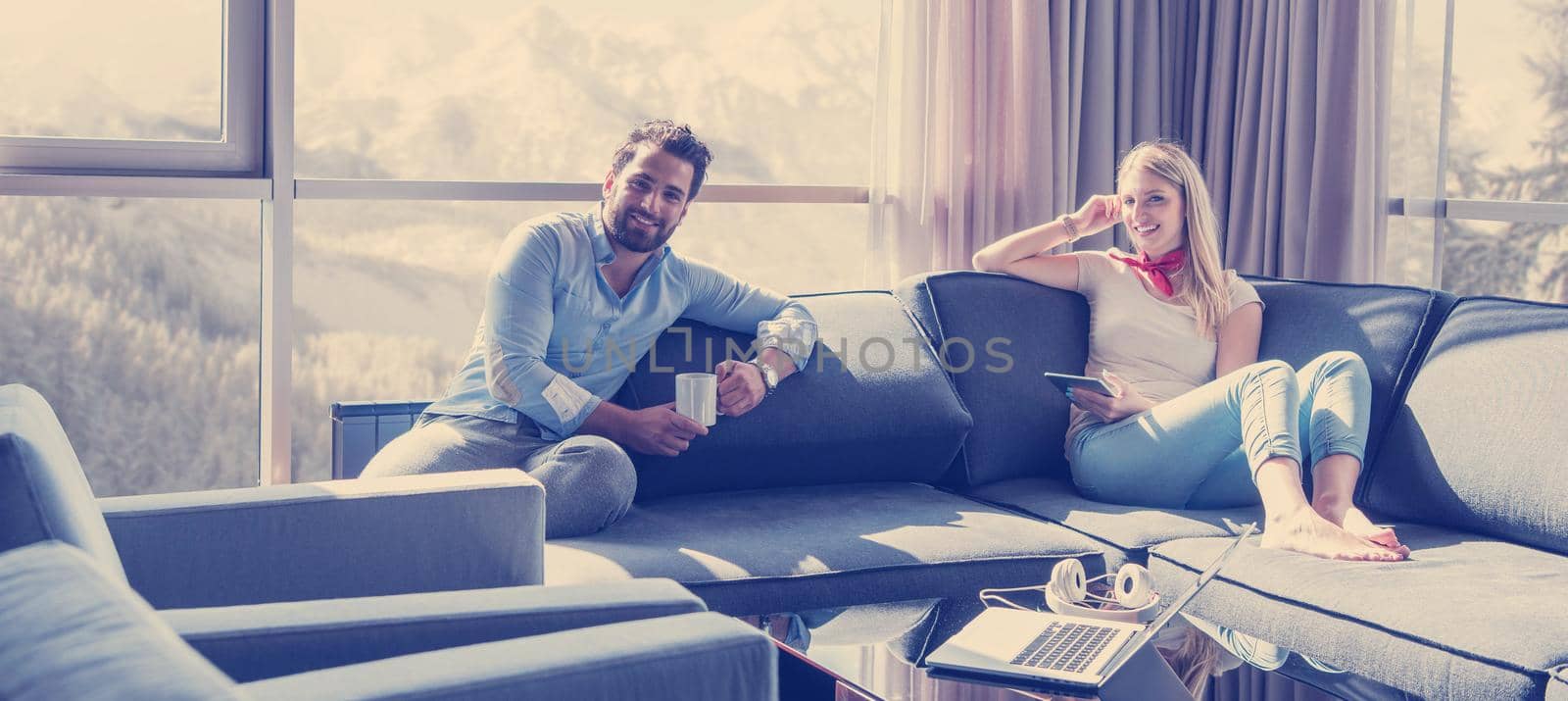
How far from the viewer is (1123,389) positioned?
286 cm

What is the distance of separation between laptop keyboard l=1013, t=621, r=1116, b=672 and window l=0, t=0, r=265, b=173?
7.50ft

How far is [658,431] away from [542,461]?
23 cm

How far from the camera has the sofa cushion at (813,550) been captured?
219cm

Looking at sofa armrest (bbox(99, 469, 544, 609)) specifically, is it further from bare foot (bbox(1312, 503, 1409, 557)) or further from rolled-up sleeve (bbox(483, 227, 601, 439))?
bare foot (bbox(1312, 503, 1409, 557))

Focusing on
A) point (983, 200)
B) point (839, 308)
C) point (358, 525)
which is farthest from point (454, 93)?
point (358, 525)

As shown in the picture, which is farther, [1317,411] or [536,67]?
[536,67]

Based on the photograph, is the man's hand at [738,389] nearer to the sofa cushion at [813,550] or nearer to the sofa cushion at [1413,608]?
the sofa cushion at [813,550]

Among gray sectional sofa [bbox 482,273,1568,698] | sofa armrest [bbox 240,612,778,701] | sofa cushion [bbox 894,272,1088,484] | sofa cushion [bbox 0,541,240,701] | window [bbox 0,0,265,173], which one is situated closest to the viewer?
sofa cushion [bbox 0,541,240,701]

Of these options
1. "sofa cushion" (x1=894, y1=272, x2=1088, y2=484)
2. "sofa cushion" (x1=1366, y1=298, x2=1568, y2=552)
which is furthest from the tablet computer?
"sofa cushion" (x1=1366, y1=298, x2=1568, y2=552)

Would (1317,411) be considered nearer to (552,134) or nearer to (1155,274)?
(1155,274)

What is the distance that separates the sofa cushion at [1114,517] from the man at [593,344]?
52 centimetres

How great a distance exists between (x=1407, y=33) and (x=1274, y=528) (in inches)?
71.4

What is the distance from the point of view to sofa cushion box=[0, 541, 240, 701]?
2.91 ft

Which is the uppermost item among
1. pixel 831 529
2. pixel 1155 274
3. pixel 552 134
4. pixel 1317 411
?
pixel 552 134
